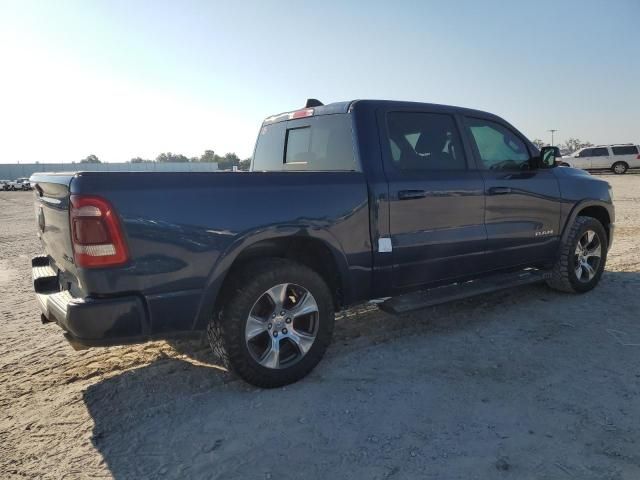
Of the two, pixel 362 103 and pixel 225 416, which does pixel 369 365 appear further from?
pixel 362 103

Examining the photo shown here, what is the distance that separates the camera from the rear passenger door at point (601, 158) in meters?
31.5

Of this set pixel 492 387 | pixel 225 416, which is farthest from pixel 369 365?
pixel 225 416

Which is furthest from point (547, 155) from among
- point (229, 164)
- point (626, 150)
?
point (626, 150)

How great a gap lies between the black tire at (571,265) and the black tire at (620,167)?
3105cm

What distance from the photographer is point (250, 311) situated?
10.3ft

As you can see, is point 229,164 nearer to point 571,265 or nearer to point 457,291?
point 571,265

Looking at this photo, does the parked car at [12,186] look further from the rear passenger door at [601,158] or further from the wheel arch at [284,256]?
the wheel arch at [284,256]

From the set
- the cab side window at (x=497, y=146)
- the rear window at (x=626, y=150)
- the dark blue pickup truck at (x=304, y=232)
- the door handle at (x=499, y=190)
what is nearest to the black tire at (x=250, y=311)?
the dark blue pickup truck at (x=304, y=232)

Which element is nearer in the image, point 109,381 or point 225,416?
point 225,416

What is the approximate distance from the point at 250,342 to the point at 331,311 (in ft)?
1.99

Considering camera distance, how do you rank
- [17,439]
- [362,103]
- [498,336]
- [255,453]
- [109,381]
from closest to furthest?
[255,453], [17,439], [109,381], [362,103], [498,336]

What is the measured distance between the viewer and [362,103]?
3.78 m

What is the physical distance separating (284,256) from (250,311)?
58 centimetres

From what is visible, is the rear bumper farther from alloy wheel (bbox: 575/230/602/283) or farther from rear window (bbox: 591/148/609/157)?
rear window (bbox: 591/148/609/157)
